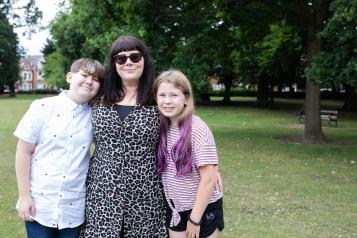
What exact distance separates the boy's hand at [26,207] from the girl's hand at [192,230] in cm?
108

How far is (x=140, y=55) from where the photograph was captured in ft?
11.1

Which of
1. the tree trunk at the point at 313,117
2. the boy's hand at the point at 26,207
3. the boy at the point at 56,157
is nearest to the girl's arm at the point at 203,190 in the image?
the boy at the point at 56,157

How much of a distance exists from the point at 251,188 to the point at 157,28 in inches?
287

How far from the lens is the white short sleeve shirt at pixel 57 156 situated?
3305 mm

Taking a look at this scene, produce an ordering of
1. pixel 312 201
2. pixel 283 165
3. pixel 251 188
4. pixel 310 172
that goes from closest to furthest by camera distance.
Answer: pixel 312 201, pixel 251 188, pixel 310 172, pixel 283 165

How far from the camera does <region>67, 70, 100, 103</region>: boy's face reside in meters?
3.38

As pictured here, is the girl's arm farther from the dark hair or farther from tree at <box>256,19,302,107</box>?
tree at <box>256,19,302,107</box>

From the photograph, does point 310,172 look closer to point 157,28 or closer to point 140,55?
point 157,28

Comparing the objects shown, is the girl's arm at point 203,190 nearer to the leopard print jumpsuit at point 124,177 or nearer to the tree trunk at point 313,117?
the leopard print jumpsuit at point 124,177

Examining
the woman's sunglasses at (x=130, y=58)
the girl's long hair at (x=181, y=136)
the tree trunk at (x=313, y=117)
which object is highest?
the woman's sunglasses at (x=130, y=58)

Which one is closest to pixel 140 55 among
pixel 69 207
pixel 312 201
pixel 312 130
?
pixel 69 207

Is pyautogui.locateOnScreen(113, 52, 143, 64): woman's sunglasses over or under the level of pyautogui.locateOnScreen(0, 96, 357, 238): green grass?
over

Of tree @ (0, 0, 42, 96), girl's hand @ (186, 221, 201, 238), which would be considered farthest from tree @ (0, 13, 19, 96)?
girl's hand @ (186, 221, 201, 238)

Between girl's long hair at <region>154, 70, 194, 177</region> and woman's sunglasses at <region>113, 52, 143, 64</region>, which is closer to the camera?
girl's long hair at <region>154, 70, 194, 177</region>
